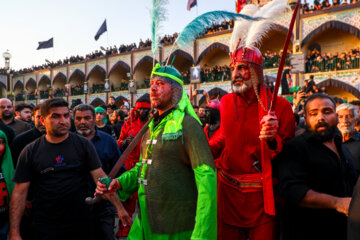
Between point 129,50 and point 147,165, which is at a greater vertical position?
point 129,50

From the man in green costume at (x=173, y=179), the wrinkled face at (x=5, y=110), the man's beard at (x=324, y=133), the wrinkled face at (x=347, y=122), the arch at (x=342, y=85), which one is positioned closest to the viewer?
the man in green costume at (x=173, y=179)

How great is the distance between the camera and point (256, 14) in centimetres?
238

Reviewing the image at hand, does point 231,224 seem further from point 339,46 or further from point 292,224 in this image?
point 339,46

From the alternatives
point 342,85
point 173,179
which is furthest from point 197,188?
point 342,85

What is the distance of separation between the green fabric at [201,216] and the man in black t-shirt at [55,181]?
92cm

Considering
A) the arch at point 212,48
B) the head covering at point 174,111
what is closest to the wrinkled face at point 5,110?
the head covering at point 174,111

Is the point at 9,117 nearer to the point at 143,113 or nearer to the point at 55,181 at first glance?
the point at 143,113

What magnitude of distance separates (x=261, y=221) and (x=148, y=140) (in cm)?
119

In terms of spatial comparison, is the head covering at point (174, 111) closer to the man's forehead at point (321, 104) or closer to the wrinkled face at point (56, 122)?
the man's forehead at point (321, 104)

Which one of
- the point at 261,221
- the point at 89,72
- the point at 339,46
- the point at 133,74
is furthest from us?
the point at 89,72

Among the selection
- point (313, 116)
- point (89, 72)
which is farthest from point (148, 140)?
point (89, 72)

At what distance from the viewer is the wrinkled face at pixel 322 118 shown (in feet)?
7.31

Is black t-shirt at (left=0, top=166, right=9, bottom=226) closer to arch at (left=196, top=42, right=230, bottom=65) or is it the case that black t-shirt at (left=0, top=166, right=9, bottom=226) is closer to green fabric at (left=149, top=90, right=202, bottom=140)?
green fabric at (left=149, top=90, right=202, bottom=140)

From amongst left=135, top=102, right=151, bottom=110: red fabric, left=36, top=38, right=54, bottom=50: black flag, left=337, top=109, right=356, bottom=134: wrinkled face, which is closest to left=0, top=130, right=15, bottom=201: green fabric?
left=135, top=102, right=151, bottom=110: red fabric
